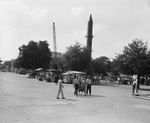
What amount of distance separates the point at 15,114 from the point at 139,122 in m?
5.31

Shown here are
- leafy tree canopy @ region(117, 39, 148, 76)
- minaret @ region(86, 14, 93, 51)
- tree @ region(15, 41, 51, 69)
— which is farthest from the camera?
minaret @ region(86, 14, 93, 51)

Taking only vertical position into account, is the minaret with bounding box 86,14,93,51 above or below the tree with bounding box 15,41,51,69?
above

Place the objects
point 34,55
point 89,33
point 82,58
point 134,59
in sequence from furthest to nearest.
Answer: point 89,33, point 34,55, point 82,58, point 134,59

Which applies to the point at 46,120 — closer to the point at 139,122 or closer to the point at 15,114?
the point at 15,114

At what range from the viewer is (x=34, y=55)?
63156 mm

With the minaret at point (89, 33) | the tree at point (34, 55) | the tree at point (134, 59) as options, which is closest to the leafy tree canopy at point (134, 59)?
the tree at point (134, 59)

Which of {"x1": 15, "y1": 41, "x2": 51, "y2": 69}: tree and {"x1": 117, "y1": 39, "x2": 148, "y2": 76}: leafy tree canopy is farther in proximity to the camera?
{"x1": 15, "y1": 41, "x2": 51, "y2": 69}: tree

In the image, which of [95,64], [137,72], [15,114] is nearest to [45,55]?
[95,64]

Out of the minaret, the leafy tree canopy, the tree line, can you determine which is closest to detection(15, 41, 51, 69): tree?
the tree line

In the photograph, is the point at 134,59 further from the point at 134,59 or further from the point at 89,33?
the point at 89,33

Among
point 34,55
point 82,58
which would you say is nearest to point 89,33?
point 34,55

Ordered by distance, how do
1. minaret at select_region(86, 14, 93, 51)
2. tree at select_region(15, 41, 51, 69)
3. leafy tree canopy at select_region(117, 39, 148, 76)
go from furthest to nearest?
minaret at select_region(86, 14, 93, 51) → tree at select_region(15, 41, 51, 69) → leafy tree canopy at select_region(117, 39, 148, 76)

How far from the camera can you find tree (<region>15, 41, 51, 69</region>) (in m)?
62.8

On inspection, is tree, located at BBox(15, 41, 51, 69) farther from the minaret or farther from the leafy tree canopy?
the leafy tree canopy
